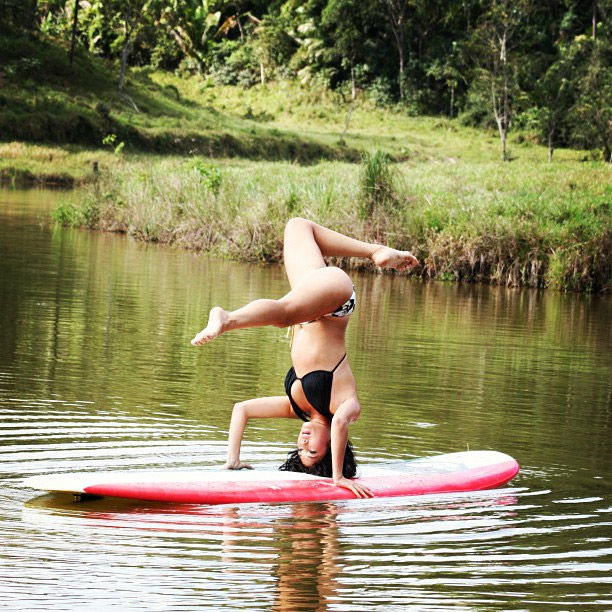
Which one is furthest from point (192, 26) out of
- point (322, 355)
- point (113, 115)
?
point (322, 355)

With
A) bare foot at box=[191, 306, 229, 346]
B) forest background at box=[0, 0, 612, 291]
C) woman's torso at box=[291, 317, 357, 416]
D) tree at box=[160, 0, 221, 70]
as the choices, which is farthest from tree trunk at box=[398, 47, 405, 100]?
bare foot at box=[191, 306, 229, 346]

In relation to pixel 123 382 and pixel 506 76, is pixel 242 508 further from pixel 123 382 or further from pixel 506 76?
pixel 506 76

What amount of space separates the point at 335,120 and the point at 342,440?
59864mm

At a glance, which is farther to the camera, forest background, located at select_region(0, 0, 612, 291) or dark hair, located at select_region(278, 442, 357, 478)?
forest background, located at select_region(0, 0, 612, 291)

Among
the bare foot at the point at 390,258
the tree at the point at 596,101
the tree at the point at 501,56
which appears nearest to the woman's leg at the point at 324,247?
the bare foot at the point at 390,258

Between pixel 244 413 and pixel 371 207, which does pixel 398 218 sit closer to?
pixel 371 207

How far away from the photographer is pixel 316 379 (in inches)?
267

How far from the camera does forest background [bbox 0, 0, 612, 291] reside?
21797mm

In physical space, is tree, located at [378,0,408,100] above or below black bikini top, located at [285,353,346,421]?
above

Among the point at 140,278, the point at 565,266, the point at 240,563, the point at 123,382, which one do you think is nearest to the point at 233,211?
the point at 140,278

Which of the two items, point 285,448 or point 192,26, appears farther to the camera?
point 192,26

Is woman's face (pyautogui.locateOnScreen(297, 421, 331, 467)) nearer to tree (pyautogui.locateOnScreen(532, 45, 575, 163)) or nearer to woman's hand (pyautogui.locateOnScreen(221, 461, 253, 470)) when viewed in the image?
woman's hand (pyautogui.locateOnScreen(221, 461, 253, 470))

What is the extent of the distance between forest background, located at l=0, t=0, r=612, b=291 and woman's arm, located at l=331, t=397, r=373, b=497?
14.7m

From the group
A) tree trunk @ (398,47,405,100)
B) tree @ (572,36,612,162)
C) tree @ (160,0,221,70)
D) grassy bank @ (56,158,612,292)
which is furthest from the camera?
tree @ (160,0,221,70)
